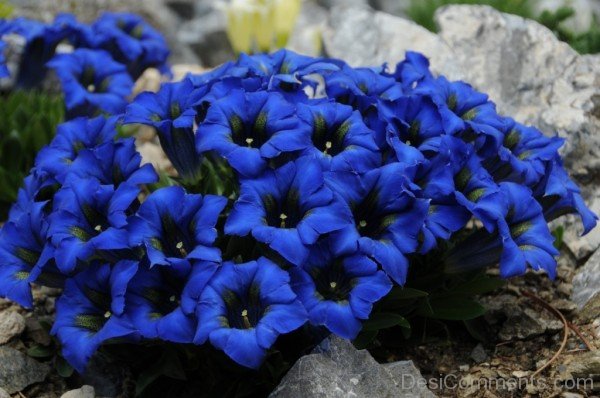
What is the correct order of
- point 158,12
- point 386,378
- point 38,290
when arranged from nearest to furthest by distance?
point 386,378, point 38,290, point 158,12

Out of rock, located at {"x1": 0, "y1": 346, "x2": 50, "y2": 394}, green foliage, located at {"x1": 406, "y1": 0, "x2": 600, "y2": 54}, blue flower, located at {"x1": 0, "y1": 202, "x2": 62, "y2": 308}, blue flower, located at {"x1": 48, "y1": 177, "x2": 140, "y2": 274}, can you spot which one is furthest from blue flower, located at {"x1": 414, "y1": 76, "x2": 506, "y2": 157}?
green foliage, located at {"x1": 406, "y1": 0, "x2": 600, "y2": 54}

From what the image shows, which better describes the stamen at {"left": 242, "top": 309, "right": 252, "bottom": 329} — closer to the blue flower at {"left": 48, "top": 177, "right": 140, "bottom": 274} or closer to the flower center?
the blue flower at {"left": 48, "top": 177, "right": 140, "bottom": 274}

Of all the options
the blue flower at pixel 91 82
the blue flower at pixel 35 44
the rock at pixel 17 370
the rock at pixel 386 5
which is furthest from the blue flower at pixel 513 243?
the rock at pixel 386 5

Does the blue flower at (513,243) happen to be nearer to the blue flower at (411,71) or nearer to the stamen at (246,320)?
the blue flower at (411,71)

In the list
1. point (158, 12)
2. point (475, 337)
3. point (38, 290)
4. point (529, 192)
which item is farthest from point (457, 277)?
point (158, 12)

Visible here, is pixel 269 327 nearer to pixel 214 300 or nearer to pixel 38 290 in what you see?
pixel 214 300

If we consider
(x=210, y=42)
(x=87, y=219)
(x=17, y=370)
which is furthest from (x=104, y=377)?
(x=210, y=42)
